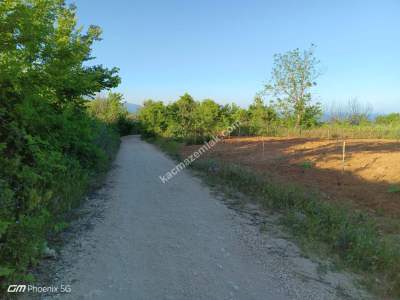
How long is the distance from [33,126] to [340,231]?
5.66 metres

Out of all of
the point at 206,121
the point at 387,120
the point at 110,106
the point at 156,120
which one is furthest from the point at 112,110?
the point at 387,120

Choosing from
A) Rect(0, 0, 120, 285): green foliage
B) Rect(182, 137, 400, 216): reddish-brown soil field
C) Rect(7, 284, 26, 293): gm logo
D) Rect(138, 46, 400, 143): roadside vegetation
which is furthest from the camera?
Rect(138, 46, 400, 143): roadside vegetation

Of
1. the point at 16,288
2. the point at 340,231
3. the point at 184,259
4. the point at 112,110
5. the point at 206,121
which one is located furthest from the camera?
the point at 112,110

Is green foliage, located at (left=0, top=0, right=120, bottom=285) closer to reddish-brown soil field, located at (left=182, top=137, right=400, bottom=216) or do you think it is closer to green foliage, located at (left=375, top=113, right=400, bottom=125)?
reddish-brown soil field, located at (left=182, top=137, right=400, bottom=216)

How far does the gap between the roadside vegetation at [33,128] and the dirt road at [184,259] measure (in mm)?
497

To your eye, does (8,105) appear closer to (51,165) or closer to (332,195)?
(51,165)

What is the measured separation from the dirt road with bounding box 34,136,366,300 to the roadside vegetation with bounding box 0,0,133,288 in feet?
1.63

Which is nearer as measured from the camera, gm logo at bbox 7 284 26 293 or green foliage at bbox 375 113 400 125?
gm logo at bbox 7 284 26 293

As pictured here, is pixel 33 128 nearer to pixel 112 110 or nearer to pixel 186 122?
pixel 186 122

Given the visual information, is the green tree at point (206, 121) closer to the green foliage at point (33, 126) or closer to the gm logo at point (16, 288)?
the green foliage at point (33, 126)

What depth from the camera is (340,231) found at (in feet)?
14.6

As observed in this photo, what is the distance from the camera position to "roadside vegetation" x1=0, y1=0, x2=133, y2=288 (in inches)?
126

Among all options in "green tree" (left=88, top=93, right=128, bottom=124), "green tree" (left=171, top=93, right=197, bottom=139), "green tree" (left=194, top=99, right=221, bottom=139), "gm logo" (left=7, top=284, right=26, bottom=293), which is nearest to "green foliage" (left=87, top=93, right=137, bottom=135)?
"green tree" (left=88, top=93, right=128, bottom=124)

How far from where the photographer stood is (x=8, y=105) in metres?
4.78
